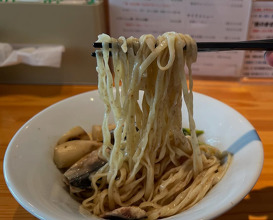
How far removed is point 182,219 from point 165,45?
0.57m

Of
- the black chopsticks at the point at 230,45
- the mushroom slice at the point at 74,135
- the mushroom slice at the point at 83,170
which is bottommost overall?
the mushroom slice at the point at 83,170

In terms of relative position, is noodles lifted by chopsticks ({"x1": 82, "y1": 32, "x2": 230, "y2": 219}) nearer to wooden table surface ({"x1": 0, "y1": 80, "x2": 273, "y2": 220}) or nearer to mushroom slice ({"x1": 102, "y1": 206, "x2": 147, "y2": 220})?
mushroom slice ({"x1": 102, "y1": 206, "x2": 147, "y2": 220})

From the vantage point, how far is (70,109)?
1.41m

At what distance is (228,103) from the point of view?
1.84 meters

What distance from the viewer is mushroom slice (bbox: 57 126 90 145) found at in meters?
1.30

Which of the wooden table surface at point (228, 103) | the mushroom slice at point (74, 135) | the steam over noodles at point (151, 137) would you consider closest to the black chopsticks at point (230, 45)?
the steam over noodles at point (151, 137)

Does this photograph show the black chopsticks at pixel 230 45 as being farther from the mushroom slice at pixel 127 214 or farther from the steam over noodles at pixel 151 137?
the mushroom slice at pixel 127 214

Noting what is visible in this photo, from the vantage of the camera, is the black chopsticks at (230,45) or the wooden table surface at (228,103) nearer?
the black chopsticks at (230,45)

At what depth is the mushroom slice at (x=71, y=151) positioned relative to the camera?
3.95ft

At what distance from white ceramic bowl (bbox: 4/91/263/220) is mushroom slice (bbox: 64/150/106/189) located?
0.16 feet

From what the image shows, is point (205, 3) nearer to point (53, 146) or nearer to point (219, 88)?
point (219, 88)

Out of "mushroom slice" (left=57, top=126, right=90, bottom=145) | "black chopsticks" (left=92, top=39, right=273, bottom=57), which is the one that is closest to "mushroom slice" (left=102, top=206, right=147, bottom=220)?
"mushroom slice" (left=57, top=126, right=90, bottom=145)

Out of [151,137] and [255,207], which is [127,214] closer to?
[151,137]

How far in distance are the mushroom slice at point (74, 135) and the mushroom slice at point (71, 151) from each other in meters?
0.04
